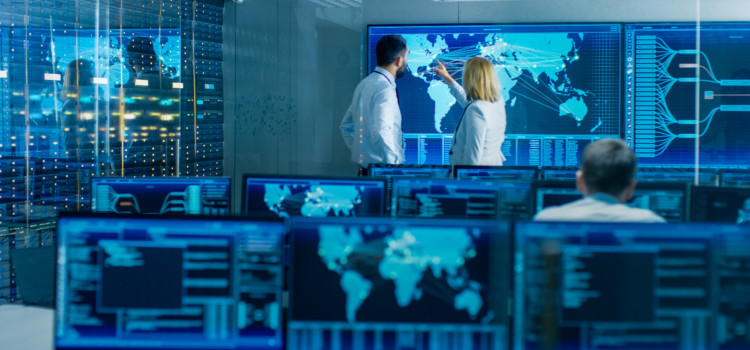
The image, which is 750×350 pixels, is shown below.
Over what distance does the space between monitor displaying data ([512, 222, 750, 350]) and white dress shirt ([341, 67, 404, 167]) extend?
10.7ft

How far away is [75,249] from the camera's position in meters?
1.70

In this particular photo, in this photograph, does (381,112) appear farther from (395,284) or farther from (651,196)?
(395,284)

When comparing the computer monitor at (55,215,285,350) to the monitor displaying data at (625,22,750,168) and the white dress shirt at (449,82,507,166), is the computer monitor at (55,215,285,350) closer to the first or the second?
the white dress shirt at (449,82,507,166)

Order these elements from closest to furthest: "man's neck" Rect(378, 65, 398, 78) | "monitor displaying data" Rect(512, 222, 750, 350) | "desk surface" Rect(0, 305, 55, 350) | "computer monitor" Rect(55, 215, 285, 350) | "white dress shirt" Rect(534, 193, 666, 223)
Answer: "monitor displaying data" Rect(512, 222, 750, 350)
"computer monitor" Rect(55, 215, 285, 350)
"white dress shirt" Rect(534, 193, 666, 223)
"desk surface" Rect(0, 305, 55, 350)
"man's neck" Rect(378, 65, 398, 78)

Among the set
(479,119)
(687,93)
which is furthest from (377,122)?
(687,93)

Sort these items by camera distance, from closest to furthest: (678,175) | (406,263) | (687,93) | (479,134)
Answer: (406,263)
(678,175)
(479,134)
(687,93)

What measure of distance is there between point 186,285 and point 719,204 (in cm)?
203

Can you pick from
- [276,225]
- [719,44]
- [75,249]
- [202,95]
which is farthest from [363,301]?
[719,44]

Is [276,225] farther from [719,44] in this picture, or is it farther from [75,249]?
[719,44]

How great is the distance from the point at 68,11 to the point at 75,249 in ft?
10.7

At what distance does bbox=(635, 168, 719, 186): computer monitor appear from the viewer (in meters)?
3.48

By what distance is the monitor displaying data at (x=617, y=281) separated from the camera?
153cm

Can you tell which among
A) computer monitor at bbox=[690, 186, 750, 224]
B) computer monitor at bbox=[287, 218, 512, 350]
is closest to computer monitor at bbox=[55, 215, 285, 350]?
computer monitor at bbox=[287, 218, 512, 350]

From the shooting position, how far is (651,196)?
2.93 m
